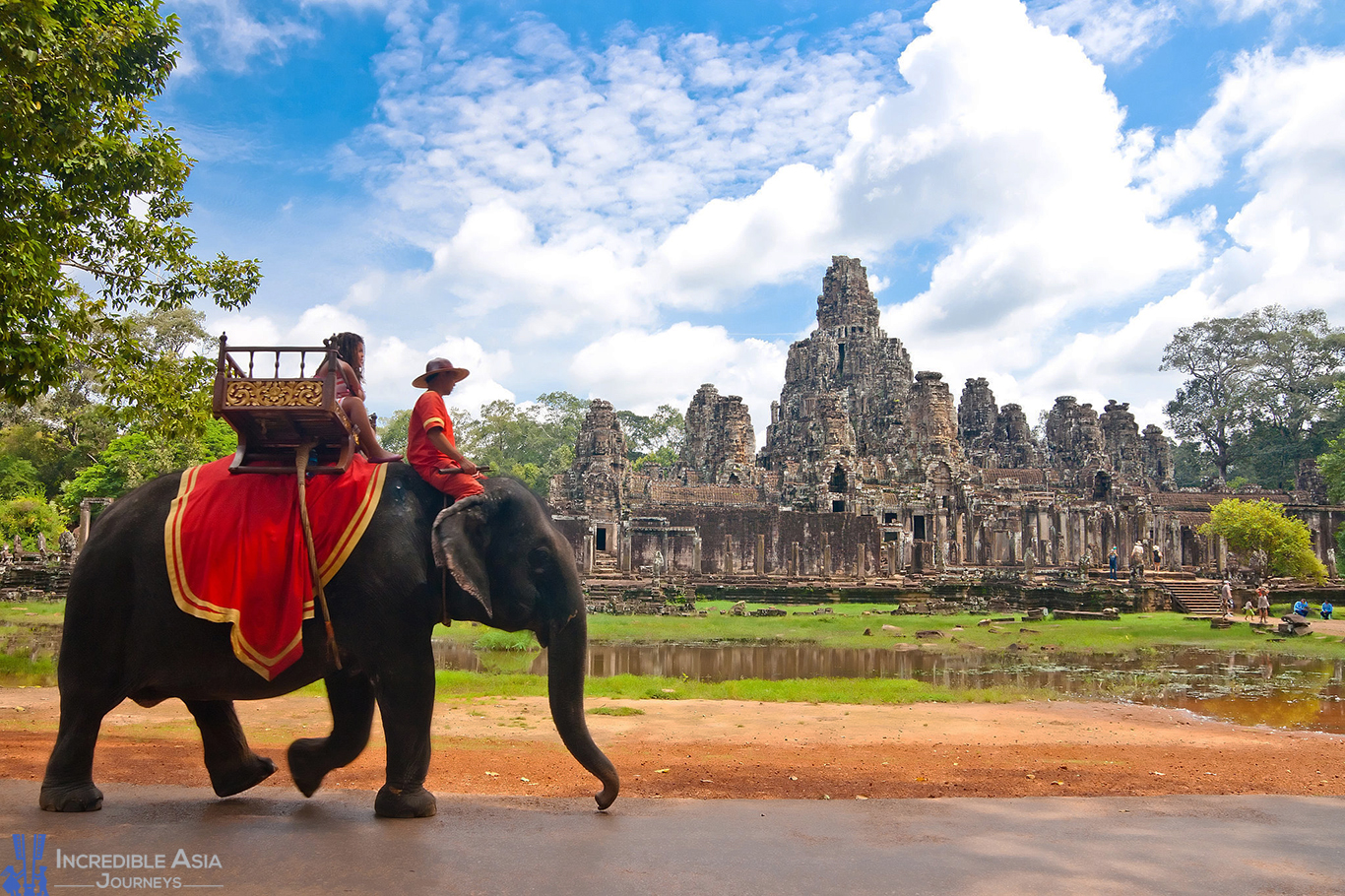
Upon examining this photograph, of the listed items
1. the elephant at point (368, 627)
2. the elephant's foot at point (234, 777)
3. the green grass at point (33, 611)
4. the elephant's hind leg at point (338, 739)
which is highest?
the elephant at point (368, 627)

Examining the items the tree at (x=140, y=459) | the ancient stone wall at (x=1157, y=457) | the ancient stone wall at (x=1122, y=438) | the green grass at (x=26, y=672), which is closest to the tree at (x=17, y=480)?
the tree at (x=140, y=459)

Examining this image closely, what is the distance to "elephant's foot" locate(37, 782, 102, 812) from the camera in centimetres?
502

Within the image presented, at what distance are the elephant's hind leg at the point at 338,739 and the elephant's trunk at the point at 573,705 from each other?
1.16m

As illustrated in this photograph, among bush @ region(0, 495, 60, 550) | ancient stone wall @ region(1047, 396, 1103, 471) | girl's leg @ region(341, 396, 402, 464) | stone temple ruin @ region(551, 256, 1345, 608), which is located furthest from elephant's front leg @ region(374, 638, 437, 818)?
ancient stone wall @ region(1047, 396, 1103, 471)

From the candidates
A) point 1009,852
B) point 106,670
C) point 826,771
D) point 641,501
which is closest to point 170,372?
point 106,670

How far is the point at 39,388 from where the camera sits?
8688 millimetres

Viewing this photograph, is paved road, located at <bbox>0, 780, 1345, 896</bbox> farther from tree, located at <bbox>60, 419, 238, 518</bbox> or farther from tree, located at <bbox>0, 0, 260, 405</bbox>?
tree, located at <bbox>60, 419, 238, 518</bbox>

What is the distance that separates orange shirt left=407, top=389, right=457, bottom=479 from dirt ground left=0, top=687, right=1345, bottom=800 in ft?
7.79

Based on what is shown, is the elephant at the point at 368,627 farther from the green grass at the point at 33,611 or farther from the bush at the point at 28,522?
the bush at the point at 28,522

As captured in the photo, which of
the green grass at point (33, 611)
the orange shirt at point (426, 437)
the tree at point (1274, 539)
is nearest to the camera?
the orange shirt at point (426, 437)

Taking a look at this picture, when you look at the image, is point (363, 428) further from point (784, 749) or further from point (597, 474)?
point (597, 474)

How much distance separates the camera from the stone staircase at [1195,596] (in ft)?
99.5

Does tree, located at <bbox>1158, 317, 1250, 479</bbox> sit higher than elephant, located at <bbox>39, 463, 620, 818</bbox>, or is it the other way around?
tree, located at <bbox>1158, 317, 1250, 479</bbox>

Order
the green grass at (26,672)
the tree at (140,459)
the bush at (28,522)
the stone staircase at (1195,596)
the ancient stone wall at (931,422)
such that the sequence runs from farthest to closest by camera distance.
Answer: the ancient stone wall at (931,422)
the bush at (28,522)
the tree at (140,459)
the stone staircase at (1195,596)
the green grass at (26,672)
